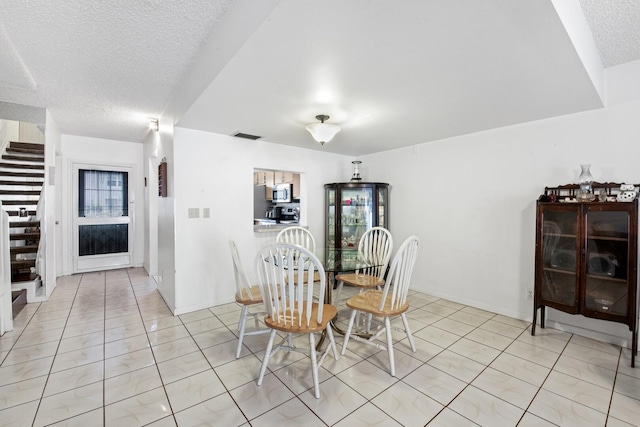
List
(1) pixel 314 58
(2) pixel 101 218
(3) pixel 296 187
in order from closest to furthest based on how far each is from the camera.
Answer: (1) pixel 314 58
(2) pixel 101 218
(3) pixel 296 187

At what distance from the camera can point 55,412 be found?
5.50 feet

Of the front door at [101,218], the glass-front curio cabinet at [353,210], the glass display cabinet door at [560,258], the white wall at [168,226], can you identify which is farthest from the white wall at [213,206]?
the glass display cabinet door at [560,258]

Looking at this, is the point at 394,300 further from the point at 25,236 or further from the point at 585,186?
the point at 25,236

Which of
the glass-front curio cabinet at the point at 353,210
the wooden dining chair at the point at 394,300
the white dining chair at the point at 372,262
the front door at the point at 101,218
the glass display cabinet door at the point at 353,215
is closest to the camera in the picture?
the wooden dining chair at the point at 394,300

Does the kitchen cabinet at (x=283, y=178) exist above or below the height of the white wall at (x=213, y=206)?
above

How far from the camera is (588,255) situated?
247 centimetres

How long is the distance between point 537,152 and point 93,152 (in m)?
6.47

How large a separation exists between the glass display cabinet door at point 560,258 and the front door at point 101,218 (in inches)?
248

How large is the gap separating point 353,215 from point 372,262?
1864 millimetres

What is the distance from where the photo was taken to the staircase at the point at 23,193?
3.61 metres

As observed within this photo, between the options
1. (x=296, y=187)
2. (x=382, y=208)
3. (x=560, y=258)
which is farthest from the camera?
(x=296, y=187)

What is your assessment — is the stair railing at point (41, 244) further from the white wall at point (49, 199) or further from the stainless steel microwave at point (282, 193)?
the stainless steel microwave at point (282, 193)

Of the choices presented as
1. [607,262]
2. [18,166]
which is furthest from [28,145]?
[607,262]

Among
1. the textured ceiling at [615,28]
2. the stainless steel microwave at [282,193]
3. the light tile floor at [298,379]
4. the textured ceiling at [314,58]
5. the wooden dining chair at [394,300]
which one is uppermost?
the textured ceiling at [615,28]
